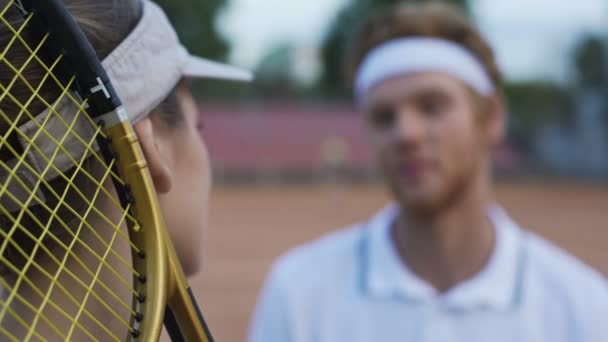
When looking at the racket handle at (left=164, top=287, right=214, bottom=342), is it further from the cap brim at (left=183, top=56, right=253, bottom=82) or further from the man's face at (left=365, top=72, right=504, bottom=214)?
the man's face at (left=365, top=72, right=504, bottom=214)

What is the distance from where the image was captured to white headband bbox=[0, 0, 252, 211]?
754 mm

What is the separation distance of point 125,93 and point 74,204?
13 centimetres

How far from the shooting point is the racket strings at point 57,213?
2.43 ft

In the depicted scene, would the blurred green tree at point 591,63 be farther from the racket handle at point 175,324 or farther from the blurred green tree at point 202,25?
the racket handle at point 175,324

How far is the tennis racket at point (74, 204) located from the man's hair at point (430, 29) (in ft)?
4.07

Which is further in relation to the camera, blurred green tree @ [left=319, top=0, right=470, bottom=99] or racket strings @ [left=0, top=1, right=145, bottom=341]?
blurred green tree @ [left=319, top=0, right=470, bottom=99]

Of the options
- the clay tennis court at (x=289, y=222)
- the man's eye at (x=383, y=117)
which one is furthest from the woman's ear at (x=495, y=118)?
the clay tennis court at (x=289, y=222)

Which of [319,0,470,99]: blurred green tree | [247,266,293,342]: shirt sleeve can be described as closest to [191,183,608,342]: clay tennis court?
[247,266,293,342]: shirt sleeve

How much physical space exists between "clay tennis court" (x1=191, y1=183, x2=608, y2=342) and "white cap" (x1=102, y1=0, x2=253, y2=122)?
15.2ft

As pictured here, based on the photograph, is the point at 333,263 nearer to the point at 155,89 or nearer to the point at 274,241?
the point at 155,89

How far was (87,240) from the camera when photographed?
80cm

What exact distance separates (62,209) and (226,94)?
21.9 m

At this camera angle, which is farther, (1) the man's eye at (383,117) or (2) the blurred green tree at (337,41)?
(2) the blurred green tree at (337,41)

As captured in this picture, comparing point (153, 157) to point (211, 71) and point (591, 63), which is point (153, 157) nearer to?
point (211, 71)
